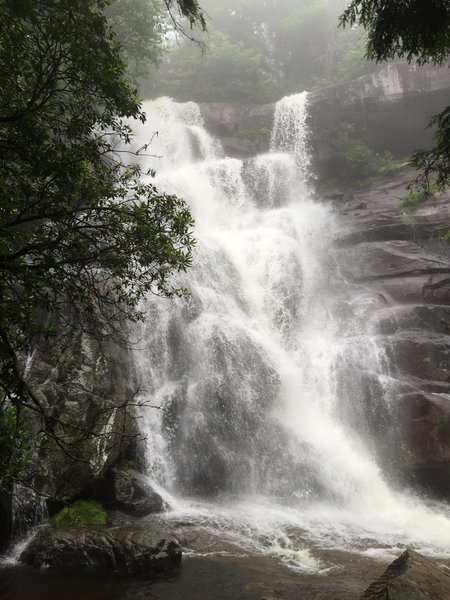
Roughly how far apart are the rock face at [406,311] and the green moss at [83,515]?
771cm

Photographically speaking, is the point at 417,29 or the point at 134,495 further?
the point at 134,495

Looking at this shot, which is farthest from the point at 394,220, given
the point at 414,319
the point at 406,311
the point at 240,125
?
the point at 240,125

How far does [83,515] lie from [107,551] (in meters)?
→ 1.79

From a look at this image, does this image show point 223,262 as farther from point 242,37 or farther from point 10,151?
point 242,37

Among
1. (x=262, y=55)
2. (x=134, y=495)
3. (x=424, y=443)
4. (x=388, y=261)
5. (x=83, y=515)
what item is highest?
(x=262, y=55)

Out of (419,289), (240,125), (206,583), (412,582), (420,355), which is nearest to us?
(412,582)

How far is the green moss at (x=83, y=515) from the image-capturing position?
8562mm

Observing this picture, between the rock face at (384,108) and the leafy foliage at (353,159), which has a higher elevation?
the rock face at (384,108)

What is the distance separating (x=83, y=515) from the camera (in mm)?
9000

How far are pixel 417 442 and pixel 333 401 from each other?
271 centimetres

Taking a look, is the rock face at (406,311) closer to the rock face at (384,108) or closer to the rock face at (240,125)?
the rock face at (384,108)

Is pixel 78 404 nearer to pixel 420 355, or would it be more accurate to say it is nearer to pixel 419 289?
pixel 420 355

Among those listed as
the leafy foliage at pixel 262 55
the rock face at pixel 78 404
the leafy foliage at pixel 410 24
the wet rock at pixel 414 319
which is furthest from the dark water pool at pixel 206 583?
the leafy foliage at pixel 262 55

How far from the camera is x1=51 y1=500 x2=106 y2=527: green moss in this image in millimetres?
8562
